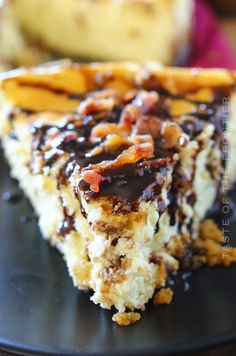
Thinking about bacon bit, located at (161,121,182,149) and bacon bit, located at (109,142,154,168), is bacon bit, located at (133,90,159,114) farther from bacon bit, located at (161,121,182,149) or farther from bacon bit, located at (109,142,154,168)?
bacon bit, located at (109,142,154,168)

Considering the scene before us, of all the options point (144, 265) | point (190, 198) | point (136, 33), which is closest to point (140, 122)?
point (190, 198)

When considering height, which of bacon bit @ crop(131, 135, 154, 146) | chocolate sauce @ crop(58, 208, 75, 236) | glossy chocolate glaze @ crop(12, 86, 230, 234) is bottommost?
chocolate sauce @ crop(58, 208, 75, 236)

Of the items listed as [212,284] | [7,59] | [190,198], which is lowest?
[212,284]

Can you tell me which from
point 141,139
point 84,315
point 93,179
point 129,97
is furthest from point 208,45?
point 84,315

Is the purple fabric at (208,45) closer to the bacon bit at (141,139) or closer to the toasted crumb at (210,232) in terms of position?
the toasted crumb at (210,232)

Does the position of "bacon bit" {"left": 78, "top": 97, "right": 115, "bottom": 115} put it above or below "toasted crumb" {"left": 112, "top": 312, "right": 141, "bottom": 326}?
above

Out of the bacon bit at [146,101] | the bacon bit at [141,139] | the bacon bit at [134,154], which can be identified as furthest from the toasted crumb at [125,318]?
the bacon bit at [146,101]

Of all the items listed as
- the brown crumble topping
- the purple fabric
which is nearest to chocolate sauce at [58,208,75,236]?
the brown crumble topping

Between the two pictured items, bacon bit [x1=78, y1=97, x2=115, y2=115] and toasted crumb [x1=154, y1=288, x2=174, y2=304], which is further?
bacon bit [x1=78, y1=97, x2=115, y2=115]

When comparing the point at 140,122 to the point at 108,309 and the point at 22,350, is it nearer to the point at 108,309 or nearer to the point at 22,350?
the point at 108,309

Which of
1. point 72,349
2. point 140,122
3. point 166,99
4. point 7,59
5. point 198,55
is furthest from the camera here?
point 198,55
